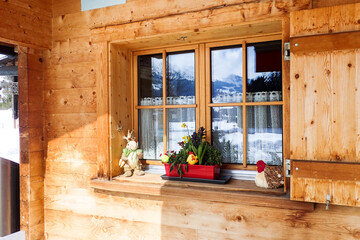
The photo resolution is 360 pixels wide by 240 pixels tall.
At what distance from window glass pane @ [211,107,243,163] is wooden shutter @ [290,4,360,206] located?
588 mm

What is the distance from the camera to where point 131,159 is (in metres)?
2.54

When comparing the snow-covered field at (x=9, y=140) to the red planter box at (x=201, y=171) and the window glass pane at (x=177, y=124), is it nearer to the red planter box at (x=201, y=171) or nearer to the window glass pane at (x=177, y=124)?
the window glass pane at (x=177, y=124)

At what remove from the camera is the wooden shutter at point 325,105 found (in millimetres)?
1694

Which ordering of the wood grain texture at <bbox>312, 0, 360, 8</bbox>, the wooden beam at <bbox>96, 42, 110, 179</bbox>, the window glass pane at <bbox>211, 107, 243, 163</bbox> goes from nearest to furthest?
the wood grain texture at <bbox>312, 0, 360, 8</bbox> → the window glass pane at <bbox>211, 107, 243, 163</bbox> → the wooden beam at <bbox>96, 42, 110, 179</bbox>

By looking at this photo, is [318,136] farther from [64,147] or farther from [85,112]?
[64,147]

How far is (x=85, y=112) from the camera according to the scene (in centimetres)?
265

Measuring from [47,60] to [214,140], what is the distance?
184cm

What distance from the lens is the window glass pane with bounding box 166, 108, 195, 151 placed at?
254cm

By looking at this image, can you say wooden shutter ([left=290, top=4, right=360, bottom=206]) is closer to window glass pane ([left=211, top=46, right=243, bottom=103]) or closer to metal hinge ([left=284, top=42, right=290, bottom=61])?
metal hinge ([left=284, top=42, right=290, bottom=61])

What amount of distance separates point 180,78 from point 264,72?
0.74 metres

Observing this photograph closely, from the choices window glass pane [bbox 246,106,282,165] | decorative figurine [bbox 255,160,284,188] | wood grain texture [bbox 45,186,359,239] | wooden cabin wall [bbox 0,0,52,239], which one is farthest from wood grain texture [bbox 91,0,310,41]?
wood grain texture [bbox 45,186,359,239]

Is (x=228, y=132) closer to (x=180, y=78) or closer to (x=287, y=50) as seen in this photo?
(x=180, y=78)

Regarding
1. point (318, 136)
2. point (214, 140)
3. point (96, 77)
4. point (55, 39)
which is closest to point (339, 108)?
point (318, 136)

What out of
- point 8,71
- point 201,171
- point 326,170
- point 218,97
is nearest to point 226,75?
point 218,97
